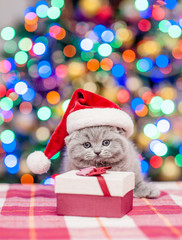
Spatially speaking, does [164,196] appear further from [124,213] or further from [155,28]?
[155,28]

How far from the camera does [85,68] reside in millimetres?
1921

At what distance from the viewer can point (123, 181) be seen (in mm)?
1060

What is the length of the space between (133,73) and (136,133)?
0.35 metres

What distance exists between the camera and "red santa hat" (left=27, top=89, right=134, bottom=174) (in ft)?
4.25

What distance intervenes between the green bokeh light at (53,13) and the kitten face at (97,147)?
0.83 metres

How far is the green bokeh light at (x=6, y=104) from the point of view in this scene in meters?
1.91

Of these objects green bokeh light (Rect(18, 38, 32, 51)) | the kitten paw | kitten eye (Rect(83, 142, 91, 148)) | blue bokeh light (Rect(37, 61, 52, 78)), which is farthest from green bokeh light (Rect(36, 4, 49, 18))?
the kitten paw

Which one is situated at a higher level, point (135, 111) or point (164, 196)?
point (135, 111)

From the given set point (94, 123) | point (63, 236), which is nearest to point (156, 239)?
point (63, 236)

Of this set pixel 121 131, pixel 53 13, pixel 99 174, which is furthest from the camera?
pixel 53 13

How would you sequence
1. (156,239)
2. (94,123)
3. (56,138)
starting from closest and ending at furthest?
(156,239)
(94,123)
(56,138)

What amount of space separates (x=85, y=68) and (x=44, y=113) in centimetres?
34

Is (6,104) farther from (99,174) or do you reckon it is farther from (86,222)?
(86,222)

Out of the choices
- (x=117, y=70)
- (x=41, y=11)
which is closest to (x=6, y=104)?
(x=41, y=11)
